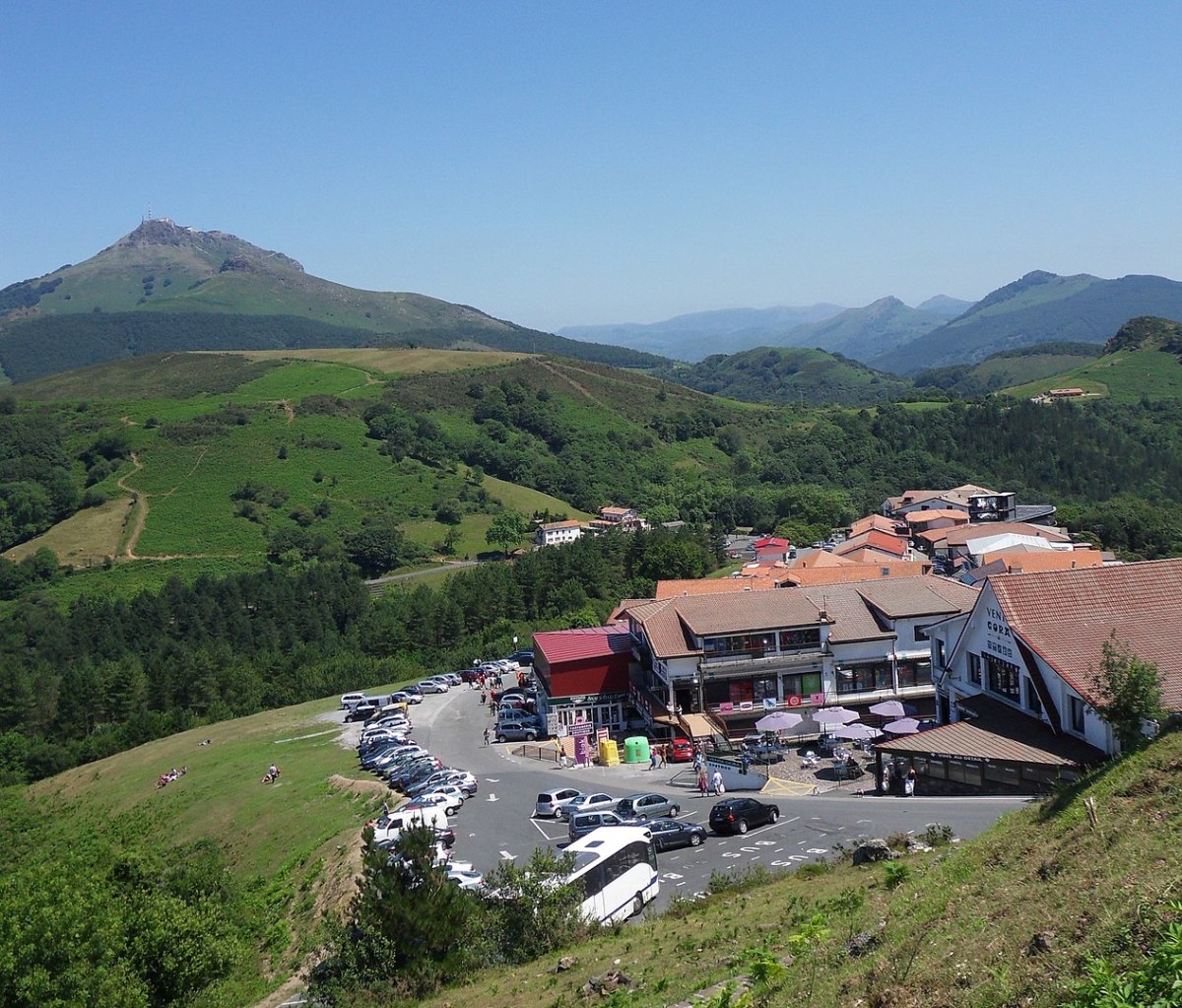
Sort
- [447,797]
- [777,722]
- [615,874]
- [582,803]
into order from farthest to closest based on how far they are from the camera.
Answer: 1. [777,722]
2. [447,797]
3. [582,803]
4. [615,874]

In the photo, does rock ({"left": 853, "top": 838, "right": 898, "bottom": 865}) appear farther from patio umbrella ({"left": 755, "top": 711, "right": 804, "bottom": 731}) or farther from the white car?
A: patio umbrella ({"left": 755, "top": 711, "right": 804, "bottom": 731})

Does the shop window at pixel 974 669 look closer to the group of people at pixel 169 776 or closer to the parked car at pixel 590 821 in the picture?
the parked car at pixel 590 821

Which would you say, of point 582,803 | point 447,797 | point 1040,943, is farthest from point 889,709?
point 1040,943

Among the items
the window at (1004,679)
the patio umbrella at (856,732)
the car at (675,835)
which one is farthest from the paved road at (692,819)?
the patio umbrella at (856,732)

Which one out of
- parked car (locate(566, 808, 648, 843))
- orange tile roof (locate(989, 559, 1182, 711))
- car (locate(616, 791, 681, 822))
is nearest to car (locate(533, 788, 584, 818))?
car (locate(616, 791, 681, 822))

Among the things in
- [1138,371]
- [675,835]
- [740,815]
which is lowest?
[675,835]

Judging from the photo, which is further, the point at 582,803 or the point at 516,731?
the point at 516,731

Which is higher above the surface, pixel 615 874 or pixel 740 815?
pixel 615 874

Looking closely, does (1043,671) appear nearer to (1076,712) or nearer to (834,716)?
(1076,712)
